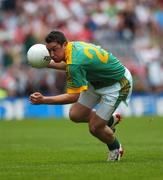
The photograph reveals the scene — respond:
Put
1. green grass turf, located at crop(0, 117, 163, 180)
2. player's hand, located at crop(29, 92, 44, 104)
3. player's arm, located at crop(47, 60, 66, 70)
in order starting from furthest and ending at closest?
player's arm, located at crop(47, 60, 66, 70), player's hand, located at crop(29, 92, 44, 104), green grass turf, located at crop(0, 117, 163, 180)

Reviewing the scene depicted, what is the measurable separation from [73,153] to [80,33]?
15.5 metres

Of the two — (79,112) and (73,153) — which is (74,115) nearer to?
(79,112)

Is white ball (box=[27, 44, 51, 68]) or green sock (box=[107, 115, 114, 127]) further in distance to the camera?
green sock (box=[107, 115, 114, 127])

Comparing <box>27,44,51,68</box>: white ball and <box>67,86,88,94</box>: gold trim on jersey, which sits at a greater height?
<box>27,44,51,68</box>: white ball

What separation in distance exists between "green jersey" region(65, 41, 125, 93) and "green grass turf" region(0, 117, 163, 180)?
4.28 feet

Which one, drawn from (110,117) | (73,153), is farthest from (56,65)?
(73,153)

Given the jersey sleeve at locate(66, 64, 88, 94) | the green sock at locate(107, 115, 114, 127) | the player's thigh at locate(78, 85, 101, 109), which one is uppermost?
the jersey sleeve at locate(66, 64, 88, 94)

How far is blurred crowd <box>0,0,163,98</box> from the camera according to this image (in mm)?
28844

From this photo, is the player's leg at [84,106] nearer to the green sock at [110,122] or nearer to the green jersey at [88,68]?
the green jersey at [88,68]

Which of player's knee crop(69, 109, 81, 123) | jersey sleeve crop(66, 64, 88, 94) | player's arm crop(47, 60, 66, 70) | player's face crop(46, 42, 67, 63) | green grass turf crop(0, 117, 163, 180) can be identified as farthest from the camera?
player's arm crop(47, 60, 66, 70)

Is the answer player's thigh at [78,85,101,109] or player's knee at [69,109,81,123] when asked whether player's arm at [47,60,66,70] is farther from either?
player's knee at [69,109,81,123]

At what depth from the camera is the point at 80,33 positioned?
1190 inches

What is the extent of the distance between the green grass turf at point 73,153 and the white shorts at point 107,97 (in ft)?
2.84

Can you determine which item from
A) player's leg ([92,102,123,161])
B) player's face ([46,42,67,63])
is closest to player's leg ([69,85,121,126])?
player's leg ([92,102,123,161])
